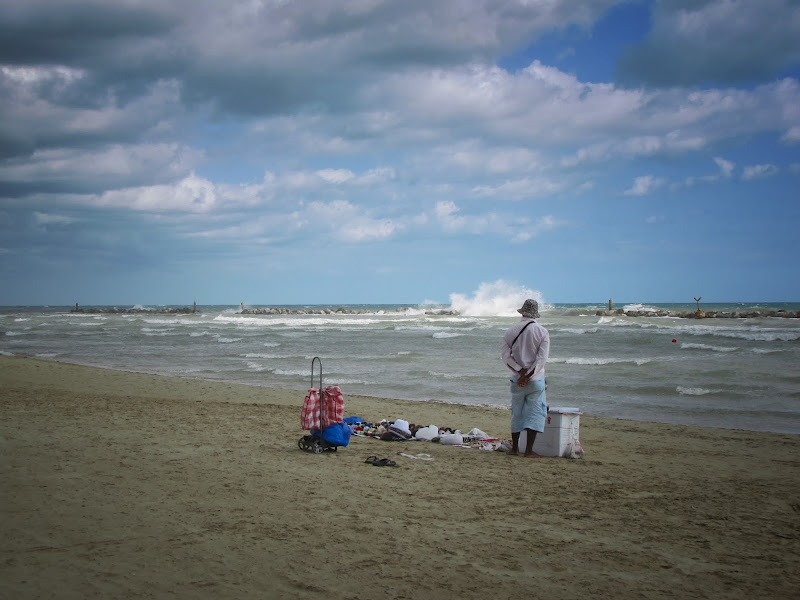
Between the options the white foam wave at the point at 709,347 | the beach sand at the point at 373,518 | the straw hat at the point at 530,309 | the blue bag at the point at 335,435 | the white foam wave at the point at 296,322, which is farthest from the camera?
the white foam wave at the point at 296,322

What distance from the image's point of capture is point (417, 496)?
5.24 meters

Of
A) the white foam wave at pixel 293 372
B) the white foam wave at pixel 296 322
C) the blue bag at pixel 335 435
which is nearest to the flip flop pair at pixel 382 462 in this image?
the blue bag at pixel 335 435

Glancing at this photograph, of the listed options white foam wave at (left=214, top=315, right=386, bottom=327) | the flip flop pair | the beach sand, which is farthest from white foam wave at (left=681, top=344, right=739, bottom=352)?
white foam wave at (left=214, top=315, right=386, bottom=327)

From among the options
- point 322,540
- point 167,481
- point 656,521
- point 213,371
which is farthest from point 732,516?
point 213,371

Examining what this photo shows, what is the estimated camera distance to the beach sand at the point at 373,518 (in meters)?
3.47

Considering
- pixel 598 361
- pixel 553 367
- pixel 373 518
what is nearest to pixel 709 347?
pixel 598 361

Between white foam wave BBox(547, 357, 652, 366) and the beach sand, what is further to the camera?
white foam wave BBox(547, 357, 652, 366)

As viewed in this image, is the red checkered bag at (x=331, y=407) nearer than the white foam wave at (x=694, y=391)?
Yes

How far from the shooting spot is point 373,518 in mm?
4566

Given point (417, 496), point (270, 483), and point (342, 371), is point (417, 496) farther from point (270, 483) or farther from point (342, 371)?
point (342, 371)

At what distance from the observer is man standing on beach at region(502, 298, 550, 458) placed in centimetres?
700

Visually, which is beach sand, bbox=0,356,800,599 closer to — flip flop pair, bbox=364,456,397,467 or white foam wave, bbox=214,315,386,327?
flip flop pair, bbox=364,456,397,467

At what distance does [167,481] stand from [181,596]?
87.1 inches

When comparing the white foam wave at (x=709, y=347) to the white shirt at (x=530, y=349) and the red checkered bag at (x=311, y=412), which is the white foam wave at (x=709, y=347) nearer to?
the white shirt at (x=530, y=349)
